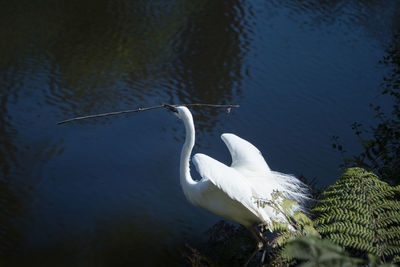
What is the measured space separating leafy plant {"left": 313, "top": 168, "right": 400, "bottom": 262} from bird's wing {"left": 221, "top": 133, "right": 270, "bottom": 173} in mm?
882

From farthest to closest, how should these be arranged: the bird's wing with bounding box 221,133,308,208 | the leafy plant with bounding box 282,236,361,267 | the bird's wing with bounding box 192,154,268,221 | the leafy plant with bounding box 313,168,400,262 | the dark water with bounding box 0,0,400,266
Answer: the dark water with bounding box 0,0,400,266, the bird's wing with bounding box 221,133,308,208, the bird's wing with bounding box 192,154,268,221, the leafy plant with bounding box 313,168,400,262, the leafy plant with bounding box 282,236,361,267

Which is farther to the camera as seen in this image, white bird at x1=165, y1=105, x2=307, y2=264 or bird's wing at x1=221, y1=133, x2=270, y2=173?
bird's wing at x1=221, y1=133, x2=270, y2=173

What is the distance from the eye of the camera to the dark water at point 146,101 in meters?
3.59

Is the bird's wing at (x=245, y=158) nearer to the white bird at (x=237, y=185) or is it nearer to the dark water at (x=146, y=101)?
the white bird at (x=237, y=185)

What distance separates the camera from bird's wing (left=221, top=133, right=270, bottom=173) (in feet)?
10.7

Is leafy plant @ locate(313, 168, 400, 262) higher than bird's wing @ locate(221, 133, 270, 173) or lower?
higher

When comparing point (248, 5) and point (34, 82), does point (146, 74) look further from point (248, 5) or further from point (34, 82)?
point (248, 5)

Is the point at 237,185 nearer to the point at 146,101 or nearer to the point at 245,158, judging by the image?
the point at 245,158

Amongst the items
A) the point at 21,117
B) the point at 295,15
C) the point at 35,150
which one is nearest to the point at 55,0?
the point at 21,117

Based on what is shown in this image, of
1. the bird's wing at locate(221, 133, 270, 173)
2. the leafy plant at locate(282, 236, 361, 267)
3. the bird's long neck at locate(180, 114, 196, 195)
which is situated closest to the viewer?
the leafy plant at locate(282, 236, 361, 267)

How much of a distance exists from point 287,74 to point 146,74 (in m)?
2.52

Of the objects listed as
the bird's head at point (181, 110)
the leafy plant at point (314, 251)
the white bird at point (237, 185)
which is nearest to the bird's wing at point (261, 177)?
the white bird at point (237, 185)

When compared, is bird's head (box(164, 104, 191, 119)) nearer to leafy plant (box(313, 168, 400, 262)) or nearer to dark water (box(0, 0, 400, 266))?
dark water (box(0, 0, 400, 266))

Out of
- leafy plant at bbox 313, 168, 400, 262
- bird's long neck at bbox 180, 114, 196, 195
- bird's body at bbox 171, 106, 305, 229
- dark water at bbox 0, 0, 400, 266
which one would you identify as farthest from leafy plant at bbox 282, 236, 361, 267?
dark water at bbox 0, 0, 400, 266
